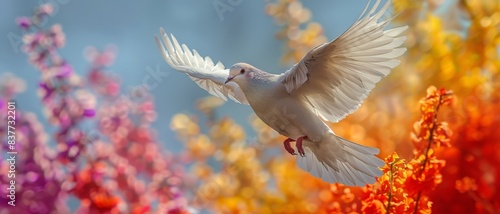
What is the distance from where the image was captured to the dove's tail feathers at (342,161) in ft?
1.04

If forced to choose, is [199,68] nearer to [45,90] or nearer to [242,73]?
[242,73]

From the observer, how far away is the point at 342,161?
1.10ft

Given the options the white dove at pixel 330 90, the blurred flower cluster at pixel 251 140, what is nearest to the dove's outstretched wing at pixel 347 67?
the white dove at pixel 330 90

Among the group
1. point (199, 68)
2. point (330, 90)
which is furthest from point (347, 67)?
point (199, 68)

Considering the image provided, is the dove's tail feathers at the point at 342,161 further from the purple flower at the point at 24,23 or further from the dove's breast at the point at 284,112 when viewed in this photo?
the purple flower at the point at 24,23

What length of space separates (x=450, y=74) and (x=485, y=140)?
0.26 feet

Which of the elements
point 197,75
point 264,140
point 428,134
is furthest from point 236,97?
point 264,140

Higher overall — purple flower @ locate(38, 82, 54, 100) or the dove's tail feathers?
purple flower @ locate(38, 82, 54, 100)

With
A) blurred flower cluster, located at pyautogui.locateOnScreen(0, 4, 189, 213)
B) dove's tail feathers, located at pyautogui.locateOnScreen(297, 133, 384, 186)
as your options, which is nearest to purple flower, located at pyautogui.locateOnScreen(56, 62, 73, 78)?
blurred flower cluster, located at pyautogui.locateOnScreen(0, 4, 189, 213)

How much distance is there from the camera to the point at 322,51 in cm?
31

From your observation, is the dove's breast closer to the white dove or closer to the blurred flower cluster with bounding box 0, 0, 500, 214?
the white dove

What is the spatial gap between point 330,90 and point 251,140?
287 millimetres

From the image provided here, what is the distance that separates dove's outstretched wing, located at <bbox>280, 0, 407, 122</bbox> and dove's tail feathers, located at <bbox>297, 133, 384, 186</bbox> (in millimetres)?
24

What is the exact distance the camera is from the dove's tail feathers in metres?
0.32
